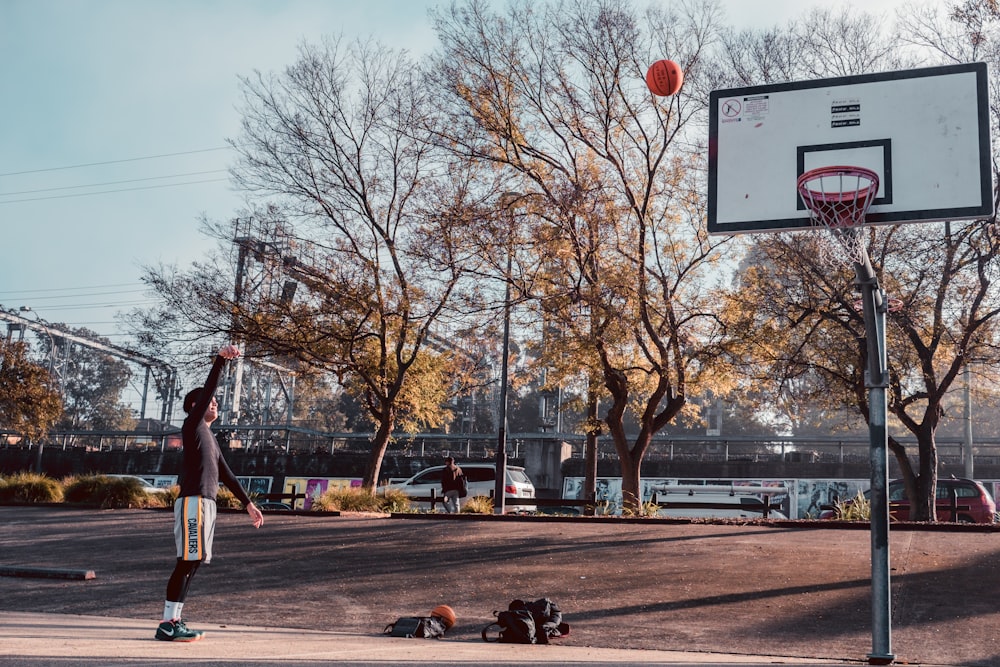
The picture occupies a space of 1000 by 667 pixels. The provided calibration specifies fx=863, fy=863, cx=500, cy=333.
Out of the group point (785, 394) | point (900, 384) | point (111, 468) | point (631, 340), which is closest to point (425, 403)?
point (631, 340)

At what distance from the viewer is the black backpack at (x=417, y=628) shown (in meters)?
7.72

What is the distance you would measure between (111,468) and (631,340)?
118 feet

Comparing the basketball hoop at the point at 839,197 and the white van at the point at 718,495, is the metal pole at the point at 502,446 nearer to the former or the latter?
the white van at the point at 718,495

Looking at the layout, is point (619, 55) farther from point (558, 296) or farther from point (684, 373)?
point (684, 373)

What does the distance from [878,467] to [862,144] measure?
365 cm

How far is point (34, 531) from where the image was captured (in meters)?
16.1

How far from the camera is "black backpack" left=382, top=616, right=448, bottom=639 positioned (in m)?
7.72

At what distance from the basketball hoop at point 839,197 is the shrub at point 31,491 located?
1969 cm

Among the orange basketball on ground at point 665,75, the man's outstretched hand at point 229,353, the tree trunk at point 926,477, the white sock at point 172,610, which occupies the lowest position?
the white sock at point 172,610

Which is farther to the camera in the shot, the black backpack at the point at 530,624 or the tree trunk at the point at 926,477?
the tree trunk at the point at 926,477

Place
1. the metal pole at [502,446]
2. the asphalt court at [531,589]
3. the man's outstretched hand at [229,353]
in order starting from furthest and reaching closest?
the metal pole at [502,446], the asphalt court at [531,589], the man's outstretched hand at [229,353]

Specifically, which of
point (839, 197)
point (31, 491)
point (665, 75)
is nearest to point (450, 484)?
point (31, 491)

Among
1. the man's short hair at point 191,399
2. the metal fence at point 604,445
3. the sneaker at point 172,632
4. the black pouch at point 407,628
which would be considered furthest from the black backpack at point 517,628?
the metal fence at point 604,445

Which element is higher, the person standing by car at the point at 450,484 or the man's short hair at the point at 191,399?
the man's short hair at the point at 191,399
